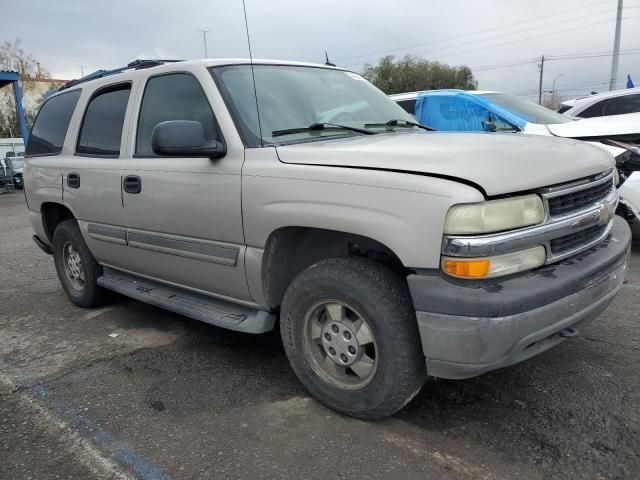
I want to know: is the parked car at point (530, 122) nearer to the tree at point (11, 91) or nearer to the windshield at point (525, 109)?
the windshield at point (525, 109)

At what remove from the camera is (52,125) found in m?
5.05

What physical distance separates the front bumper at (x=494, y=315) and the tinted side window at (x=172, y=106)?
166 centimetres

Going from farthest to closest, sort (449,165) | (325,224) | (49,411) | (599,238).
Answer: (49,411) → (599,238) → (325,224) → (449,165)

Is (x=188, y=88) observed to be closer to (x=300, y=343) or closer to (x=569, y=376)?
(x=300, y=343)

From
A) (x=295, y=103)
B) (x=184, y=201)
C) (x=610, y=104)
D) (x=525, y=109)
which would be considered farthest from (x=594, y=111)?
(x=184, y=201)

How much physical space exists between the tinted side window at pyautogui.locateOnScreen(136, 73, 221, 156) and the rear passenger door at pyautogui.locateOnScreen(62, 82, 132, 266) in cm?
26

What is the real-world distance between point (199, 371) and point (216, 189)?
1216 mm

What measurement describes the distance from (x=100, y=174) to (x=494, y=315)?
Answer: 3.07 meters

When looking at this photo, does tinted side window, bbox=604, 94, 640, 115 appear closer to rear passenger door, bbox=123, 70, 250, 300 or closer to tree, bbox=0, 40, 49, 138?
rear passenger door, bbox=123, 70, 250, 300

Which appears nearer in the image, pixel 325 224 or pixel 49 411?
pixel 325 224

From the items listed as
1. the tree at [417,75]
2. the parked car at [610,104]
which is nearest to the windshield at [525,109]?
the parked car at [610,104]

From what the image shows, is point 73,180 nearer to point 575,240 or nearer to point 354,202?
point 354,202

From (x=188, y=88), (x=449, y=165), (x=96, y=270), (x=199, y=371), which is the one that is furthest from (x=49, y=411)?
(x=449, y=165)

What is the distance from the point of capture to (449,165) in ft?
7.74
